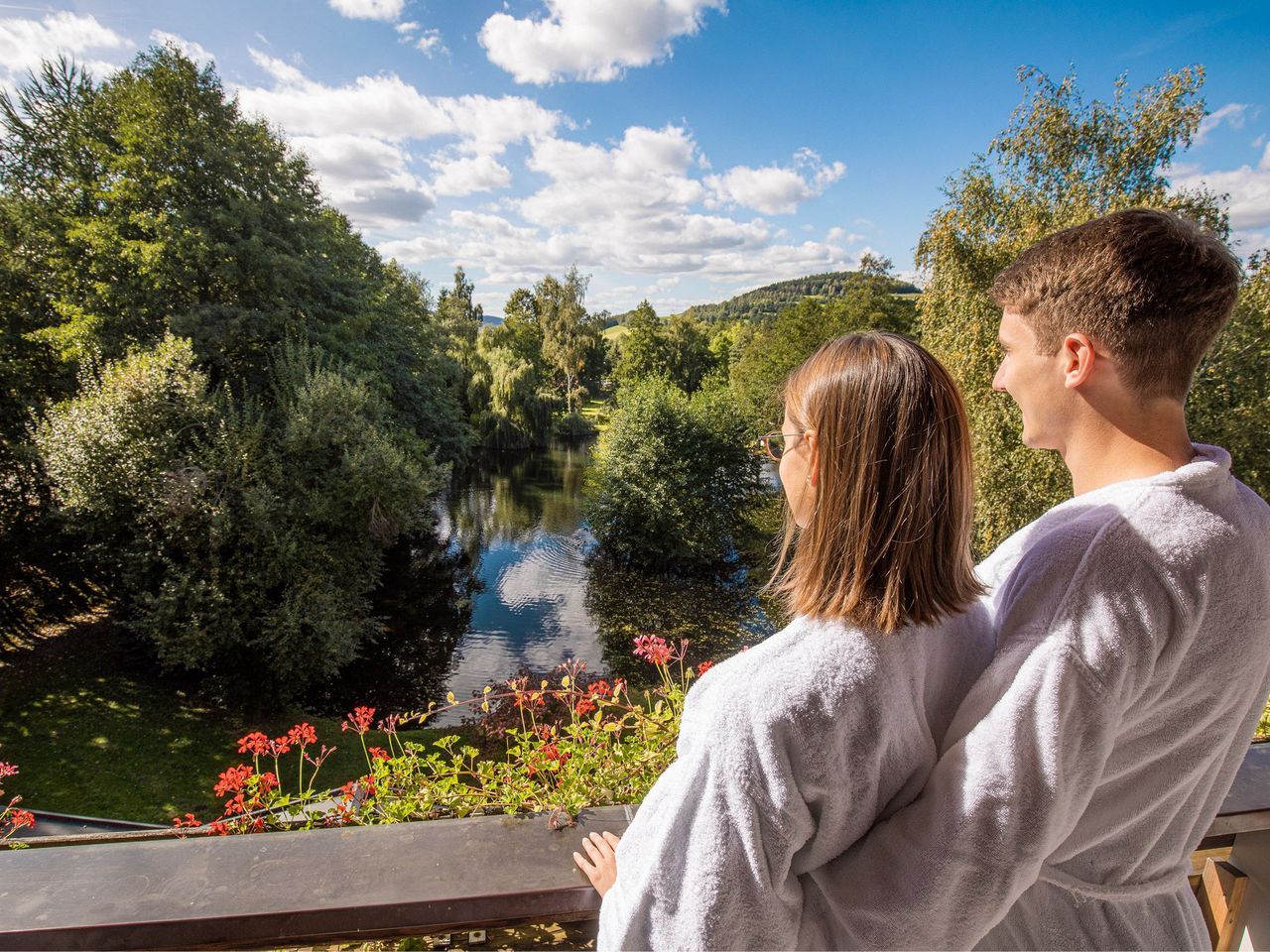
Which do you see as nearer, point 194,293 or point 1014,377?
point 1014,377

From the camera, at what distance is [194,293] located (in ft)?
38.0

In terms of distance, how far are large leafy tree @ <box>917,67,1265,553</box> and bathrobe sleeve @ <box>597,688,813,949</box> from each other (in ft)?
33.6

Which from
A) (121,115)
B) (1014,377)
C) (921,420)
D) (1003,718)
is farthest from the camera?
(121,115)

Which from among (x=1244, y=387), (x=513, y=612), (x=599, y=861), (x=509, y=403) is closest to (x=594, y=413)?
(x=509, y=403)

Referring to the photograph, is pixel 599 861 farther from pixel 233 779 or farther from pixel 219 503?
pixel 219 503

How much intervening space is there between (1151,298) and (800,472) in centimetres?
53

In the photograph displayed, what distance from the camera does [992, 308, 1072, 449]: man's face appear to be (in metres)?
0.92

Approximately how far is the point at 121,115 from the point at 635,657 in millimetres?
13790

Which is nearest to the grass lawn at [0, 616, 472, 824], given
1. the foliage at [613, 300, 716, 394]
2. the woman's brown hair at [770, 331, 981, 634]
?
the woman's brown hair at [770, 331, 981, 634]

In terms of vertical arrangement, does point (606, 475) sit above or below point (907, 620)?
below

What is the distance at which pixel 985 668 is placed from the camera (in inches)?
33.4

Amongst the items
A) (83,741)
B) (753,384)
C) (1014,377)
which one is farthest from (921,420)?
(753,384)

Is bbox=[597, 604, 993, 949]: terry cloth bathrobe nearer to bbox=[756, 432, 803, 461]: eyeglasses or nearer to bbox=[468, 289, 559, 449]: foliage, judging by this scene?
bbox=[756, 432, 803, 461]: eyeglasses

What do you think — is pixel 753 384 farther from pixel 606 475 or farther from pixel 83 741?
pixel 83 741
